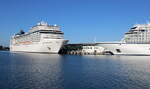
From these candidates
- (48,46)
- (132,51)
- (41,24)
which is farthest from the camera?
(41,24)

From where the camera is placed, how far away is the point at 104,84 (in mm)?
24656

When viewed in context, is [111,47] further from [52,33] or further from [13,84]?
[13,84]

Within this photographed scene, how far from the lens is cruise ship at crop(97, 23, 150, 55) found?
79062mm

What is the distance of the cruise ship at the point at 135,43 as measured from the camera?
7906 cm

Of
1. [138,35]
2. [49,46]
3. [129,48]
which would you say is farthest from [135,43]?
[49,46]

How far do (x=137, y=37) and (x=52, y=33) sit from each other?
3379 cm

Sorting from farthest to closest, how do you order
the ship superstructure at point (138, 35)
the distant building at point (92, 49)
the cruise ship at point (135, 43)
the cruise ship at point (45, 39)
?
the distant building at point (92, 49) → the cruise ship at point (45, 39) → the ship superstructure at point (138, 35) → the cruise ship at point (135, 43)

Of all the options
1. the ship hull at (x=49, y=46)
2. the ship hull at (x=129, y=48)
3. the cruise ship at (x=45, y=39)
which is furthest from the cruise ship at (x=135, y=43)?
the cruise ship at (x=45, y=39)

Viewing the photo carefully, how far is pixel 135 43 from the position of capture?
81.2 m

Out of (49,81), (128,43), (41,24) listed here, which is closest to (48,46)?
(41,24)

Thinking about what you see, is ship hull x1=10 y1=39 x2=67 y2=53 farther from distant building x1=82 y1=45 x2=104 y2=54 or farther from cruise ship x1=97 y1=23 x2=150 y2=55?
distant building x1=82 y1=45 x2=104 y2=54

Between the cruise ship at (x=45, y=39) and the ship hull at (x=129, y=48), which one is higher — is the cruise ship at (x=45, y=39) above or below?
above

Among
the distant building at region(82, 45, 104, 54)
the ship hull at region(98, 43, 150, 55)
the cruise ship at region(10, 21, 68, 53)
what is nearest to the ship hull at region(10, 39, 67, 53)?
the cruise ship at region(10, 21, 68, 53)

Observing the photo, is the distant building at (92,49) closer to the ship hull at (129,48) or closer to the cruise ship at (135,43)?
the cruise ship at (135,43)
